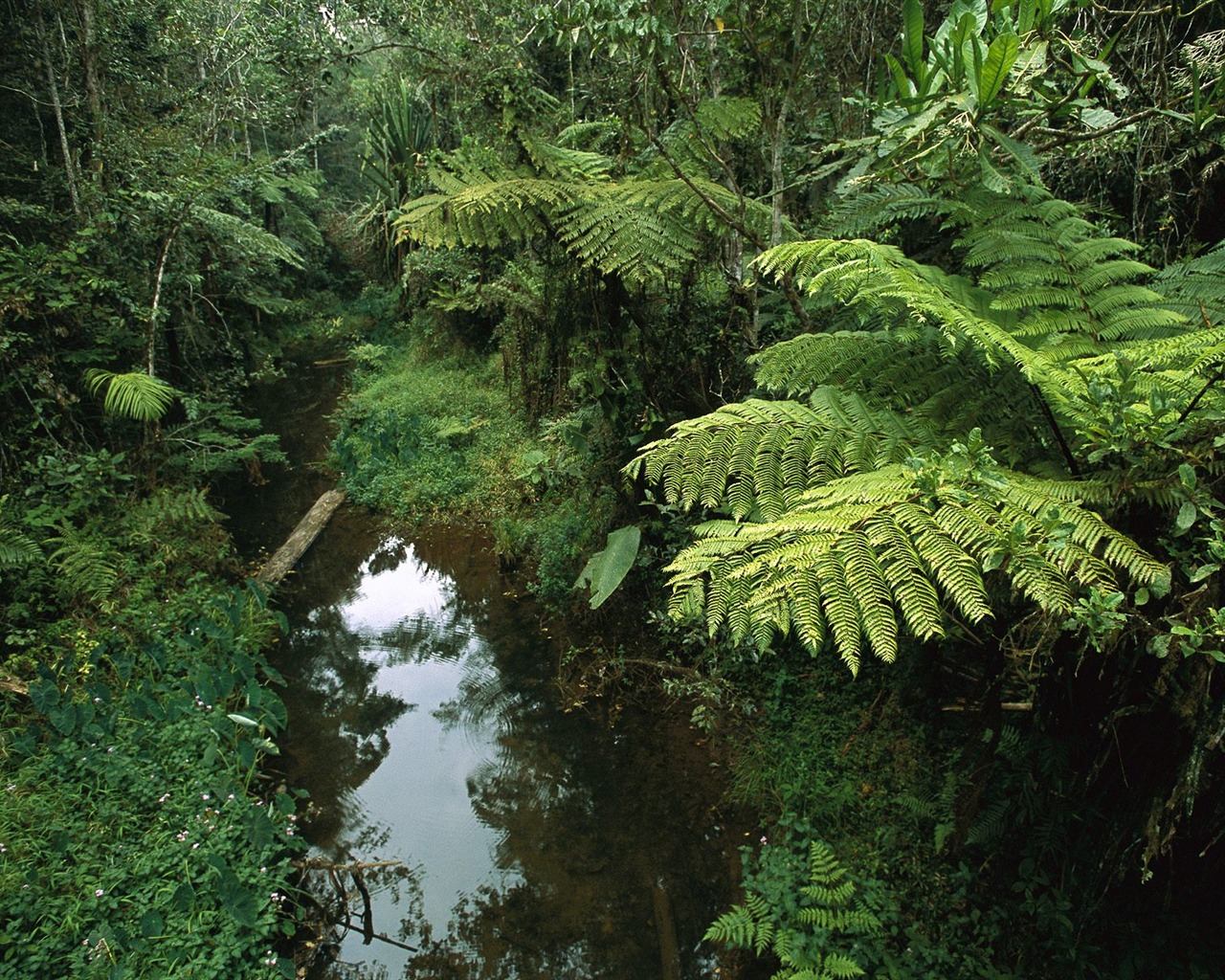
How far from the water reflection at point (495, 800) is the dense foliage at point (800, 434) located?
38 cm

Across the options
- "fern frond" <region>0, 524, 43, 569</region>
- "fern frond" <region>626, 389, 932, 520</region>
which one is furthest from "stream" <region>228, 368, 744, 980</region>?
"fern frond" <region>626, 389, 932, 520</region>

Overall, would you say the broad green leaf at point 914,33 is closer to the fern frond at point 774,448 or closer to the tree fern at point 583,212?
the tree fern at point 583,212

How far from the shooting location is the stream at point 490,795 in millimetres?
3121

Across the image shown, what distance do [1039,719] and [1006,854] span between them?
696mm

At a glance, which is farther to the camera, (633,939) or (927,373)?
(633,939)

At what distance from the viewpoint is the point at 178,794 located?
11.6 feet

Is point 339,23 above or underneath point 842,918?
above

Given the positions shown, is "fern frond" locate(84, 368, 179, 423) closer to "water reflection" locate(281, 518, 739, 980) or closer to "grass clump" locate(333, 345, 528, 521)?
"water reflection" locate(281, 518, 739, 980)

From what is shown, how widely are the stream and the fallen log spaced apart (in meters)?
0.15

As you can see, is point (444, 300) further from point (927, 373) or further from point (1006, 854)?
point (1006, 854)

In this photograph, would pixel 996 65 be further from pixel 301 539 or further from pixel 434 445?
pixel 434 445

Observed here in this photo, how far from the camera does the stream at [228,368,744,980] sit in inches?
123

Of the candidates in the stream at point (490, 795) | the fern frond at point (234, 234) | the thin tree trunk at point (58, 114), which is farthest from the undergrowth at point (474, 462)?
the thin tree trunk at point (58, 114)

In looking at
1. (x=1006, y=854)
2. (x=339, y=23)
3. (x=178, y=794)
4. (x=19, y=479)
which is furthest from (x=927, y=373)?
(x=339, y=23)
